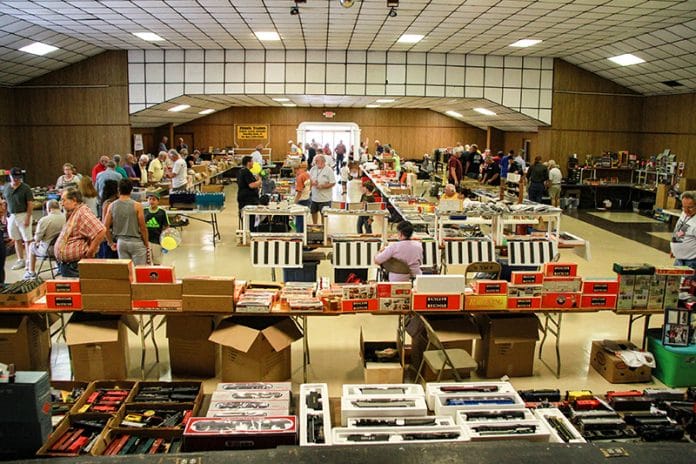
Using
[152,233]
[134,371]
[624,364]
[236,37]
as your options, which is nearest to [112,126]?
[236,37]

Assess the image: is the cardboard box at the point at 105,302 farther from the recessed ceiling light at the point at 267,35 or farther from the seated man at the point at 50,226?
the recessed ceiling light at the point at 267,35

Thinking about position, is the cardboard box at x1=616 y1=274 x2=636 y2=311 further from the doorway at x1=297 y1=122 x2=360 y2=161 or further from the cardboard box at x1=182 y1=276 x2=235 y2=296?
the doorway at x1=297 y1=122 x2=360 y2=161

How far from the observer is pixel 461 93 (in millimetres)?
15078

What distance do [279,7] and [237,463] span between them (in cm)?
919

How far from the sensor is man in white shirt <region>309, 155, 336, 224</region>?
9.31m

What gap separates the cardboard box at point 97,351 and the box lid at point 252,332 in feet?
2.71

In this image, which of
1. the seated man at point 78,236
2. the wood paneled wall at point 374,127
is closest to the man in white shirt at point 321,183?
the seated man at point 78,236

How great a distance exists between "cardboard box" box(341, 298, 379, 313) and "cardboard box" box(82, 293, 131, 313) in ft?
6.17

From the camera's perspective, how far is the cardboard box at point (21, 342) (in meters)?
4.82

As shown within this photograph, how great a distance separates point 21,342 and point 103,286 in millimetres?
855

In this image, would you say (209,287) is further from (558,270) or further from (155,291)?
(558,270)

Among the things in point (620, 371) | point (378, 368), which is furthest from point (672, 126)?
point (378, 368)

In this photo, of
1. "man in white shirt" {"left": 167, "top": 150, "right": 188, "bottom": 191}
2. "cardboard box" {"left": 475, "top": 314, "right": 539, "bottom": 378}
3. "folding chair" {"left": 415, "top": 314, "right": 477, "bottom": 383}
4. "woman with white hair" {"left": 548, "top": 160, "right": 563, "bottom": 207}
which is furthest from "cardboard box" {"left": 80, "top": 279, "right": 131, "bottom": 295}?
"woman with white hair" {"left": 548, "top": 160, "right": 563, "bottom": 207}

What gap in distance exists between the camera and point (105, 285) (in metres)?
4.84
